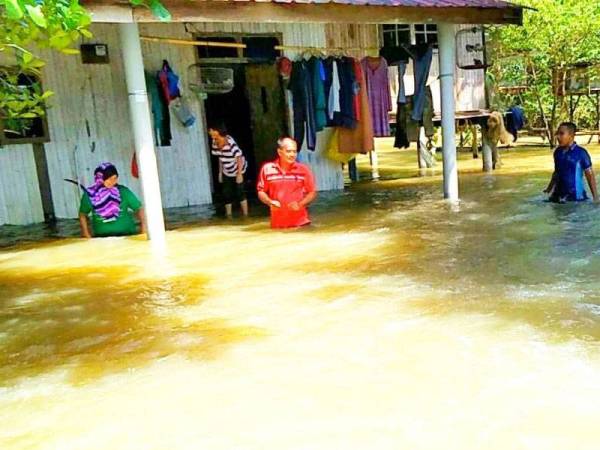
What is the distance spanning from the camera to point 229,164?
9.56m

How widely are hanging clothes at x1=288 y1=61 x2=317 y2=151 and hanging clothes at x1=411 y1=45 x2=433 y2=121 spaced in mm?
1712

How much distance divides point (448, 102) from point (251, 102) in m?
4.04

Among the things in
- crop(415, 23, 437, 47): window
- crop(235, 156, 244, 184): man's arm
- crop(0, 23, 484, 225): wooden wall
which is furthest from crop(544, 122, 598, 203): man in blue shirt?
crop(415, 23, 437, 47): window

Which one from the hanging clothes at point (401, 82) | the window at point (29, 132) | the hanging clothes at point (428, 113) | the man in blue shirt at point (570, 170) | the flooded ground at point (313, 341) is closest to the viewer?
the flooded ground at point (313, 341)

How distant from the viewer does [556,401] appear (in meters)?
3.12

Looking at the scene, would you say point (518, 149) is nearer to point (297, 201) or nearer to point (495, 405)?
point (297, 201)

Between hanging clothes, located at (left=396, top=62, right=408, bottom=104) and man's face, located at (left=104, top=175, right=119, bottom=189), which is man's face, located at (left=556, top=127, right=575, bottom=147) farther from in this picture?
man's face, located at (left=104, top=175, right=119, bottom=189)

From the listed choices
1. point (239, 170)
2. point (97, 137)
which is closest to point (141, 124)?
point (239, 170)

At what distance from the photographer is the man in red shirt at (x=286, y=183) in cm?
769

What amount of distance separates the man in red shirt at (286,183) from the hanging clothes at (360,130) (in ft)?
10.1

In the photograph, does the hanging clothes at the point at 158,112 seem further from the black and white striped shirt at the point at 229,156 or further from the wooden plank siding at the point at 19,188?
the wooden plank siding at the point at 19,188

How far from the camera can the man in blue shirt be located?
323 inches

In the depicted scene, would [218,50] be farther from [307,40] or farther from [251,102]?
[307,40]

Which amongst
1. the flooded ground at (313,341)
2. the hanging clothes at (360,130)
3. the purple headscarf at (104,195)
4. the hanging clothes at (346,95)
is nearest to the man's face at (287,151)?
the flooded ground at (313,341)
